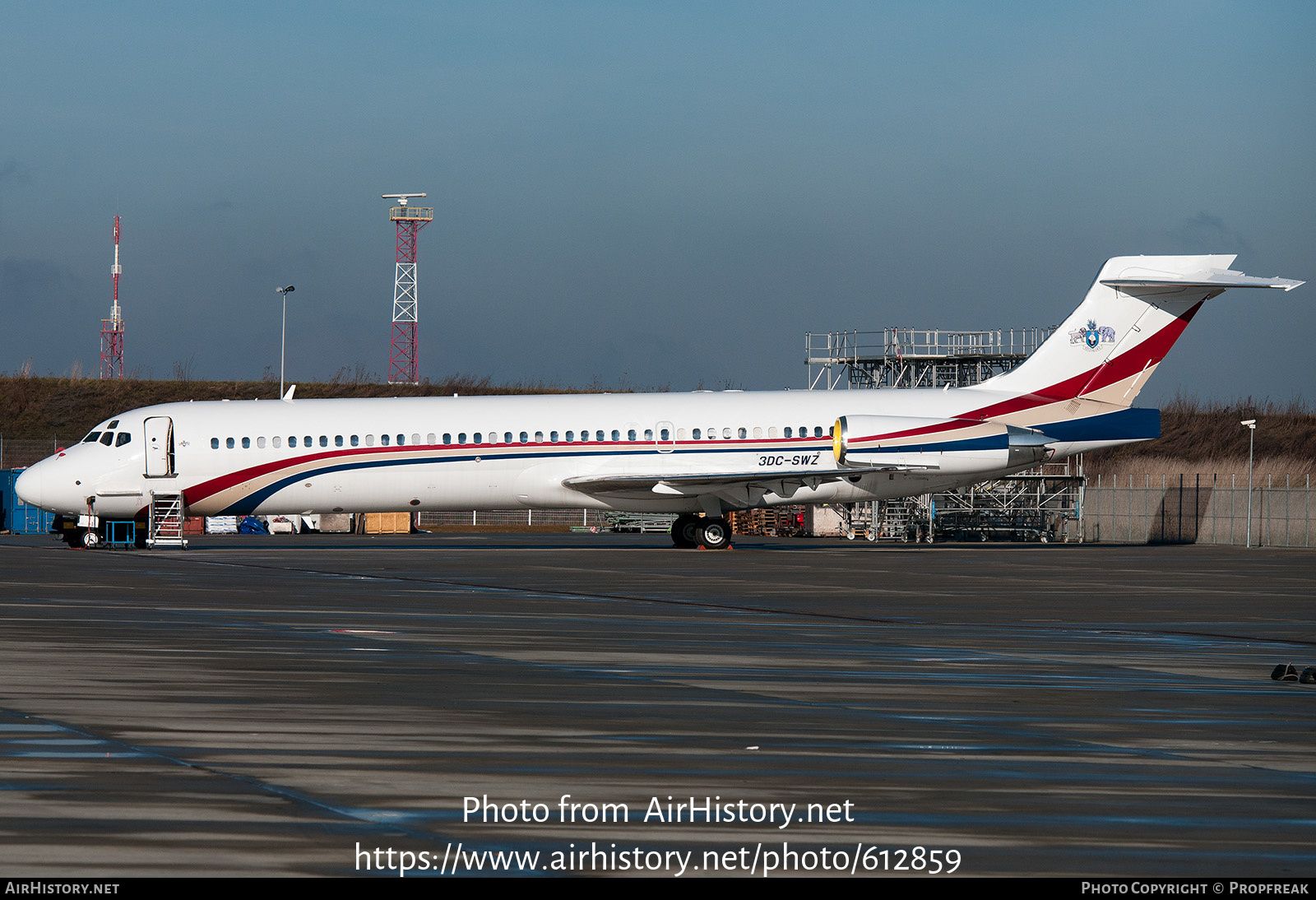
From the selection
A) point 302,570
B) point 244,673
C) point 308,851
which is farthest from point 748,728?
point 302,570

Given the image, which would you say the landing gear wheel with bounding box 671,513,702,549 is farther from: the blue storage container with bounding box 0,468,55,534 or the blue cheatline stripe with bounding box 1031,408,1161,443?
the blue storage container with bounding box 0,468,55,534

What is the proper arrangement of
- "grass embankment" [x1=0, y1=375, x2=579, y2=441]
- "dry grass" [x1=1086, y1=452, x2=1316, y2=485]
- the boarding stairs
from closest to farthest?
the boarding stairs, "dry grass" [x1=1086, y1=452, x2=1316, y2=485], "grass embankment" [x1=0, y1=375, x2=579, y2=441]

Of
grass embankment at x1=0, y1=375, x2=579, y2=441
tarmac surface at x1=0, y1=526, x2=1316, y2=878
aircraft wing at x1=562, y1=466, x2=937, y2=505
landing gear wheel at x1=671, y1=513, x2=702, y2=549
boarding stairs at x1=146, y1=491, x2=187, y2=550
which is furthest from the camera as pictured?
grass embankment at x1=0, y1=375, x2=579, y2=441

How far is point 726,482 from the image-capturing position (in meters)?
33.2

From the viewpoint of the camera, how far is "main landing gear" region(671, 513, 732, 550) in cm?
3512

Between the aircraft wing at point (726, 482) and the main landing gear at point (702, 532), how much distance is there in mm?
1199

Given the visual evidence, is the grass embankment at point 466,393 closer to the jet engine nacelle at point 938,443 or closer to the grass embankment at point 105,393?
the grass embankment at point 105,393

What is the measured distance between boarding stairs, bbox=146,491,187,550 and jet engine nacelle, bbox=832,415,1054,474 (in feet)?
50.4

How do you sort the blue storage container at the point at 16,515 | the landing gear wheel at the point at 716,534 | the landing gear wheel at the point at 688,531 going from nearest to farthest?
the landing gear wheel at the point at 716,534 → the landing gear wheel at the point at 688,531 → the blue storage container at the point at 16,515

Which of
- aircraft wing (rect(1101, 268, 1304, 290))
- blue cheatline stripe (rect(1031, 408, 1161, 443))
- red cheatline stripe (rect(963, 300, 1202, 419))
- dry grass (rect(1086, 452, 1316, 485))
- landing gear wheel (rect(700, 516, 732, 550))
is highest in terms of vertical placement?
aircraft wing (rect(1101, 268, 1304, 290))

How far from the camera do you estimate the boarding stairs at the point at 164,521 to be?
33.9m

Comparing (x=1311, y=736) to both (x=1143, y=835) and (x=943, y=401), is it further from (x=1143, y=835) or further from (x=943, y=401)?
(x=943, y=401)

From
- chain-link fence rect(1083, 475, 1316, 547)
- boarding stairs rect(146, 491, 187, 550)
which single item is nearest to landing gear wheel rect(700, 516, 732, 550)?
boarding stairs rect(146, 491, 187, 550)

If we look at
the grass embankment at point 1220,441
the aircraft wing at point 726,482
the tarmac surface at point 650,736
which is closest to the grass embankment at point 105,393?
the grass embankment at point 1220,441
